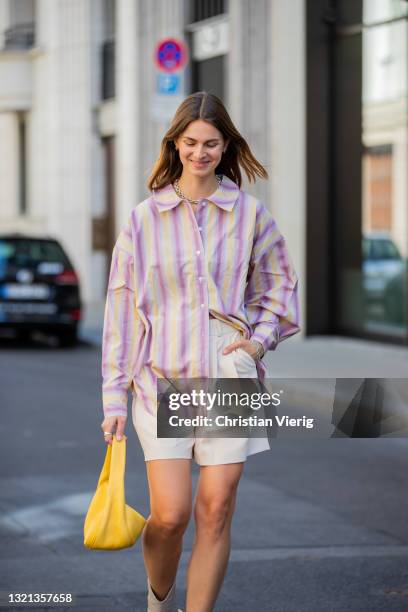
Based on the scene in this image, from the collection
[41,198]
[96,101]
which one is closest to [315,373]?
[96,101]

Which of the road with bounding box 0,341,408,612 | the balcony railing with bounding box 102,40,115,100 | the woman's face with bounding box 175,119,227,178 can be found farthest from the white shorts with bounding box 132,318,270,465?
the balcony railing with bounding box 102,40,115,100

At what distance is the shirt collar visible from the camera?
13.6 feet

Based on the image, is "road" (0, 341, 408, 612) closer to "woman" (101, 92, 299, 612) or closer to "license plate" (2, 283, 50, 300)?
"woman" (101, 92, 299, 612)

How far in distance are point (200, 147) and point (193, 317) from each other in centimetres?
52

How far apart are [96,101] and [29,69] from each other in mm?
3944

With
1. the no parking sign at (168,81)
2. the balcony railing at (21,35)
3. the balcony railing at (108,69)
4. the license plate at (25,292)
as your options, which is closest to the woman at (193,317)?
the no parking sign at (168,81)

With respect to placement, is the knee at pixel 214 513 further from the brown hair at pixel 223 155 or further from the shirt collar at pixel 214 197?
the brown hair at pixel 223 155

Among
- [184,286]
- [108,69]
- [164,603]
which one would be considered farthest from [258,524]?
[108,69]

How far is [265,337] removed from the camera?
416cm

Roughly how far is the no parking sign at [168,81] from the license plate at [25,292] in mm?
3185

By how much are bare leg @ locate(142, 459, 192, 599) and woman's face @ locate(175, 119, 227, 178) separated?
0.89 metres

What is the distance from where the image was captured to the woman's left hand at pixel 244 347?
4066mm

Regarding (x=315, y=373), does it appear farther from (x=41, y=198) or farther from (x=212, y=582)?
(x=41, y=198)

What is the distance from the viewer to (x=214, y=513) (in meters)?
4.05
